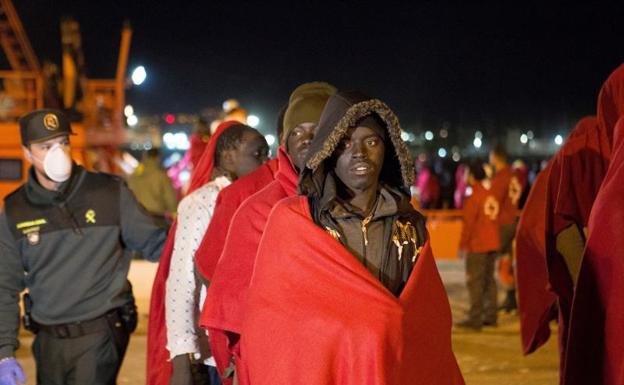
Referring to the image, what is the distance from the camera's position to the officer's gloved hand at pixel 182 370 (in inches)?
189

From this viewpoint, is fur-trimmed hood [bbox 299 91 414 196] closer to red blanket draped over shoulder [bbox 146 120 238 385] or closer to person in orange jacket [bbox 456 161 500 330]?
red blanket draped over shoulder [bbox 146 120 238 385]

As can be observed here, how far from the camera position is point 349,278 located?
3.39 m

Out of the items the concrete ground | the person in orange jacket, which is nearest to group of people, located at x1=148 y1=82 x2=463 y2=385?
the concrete ground

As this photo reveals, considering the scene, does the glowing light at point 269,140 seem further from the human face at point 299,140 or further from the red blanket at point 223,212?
the human face at point 299,140

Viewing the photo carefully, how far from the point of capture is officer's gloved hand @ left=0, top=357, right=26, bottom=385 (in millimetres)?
4918

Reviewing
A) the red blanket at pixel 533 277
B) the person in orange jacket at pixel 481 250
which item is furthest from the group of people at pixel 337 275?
the person in orange jacket at pixel 481 250

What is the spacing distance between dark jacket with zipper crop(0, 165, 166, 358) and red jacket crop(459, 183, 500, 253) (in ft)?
21.2

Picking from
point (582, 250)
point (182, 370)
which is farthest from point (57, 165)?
point (582, 250)

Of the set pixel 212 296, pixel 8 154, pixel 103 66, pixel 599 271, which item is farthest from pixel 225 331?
pixel 103 66

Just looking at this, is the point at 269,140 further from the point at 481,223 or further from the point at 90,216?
the point at 90,216

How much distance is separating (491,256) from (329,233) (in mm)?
8002

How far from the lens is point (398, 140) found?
145 inches

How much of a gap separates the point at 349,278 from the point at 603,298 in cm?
93

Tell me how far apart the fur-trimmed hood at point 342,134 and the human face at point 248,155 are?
1.61 meters
